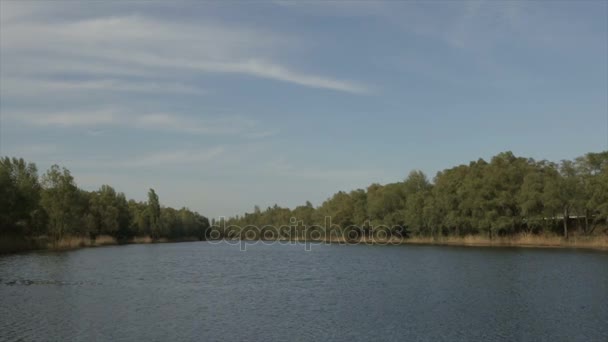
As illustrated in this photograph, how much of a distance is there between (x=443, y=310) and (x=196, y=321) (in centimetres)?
1123

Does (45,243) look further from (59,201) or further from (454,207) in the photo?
(454,207)

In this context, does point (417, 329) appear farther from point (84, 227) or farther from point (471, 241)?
point (84, 227)

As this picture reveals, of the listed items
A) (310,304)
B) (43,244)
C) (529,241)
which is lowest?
(310,304)

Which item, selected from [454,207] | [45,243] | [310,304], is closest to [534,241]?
[454,207]

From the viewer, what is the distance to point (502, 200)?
7606 cm

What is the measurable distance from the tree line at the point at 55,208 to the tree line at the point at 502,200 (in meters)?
52.0

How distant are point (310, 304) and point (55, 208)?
61.1 meters

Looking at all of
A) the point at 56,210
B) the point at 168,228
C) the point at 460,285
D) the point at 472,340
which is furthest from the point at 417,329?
the point at 168,228

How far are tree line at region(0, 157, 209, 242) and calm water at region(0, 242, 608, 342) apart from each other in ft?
85.1

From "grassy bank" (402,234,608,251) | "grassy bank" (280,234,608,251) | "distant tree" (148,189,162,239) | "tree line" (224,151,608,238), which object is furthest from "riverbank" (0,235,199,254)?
"grassy bank" (402,234,608,251)

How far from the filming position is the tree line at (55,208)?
67.8 m

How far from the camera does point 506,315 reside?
24297 mm

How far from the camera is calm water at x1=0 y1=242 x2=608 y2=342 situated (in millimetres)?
21031
